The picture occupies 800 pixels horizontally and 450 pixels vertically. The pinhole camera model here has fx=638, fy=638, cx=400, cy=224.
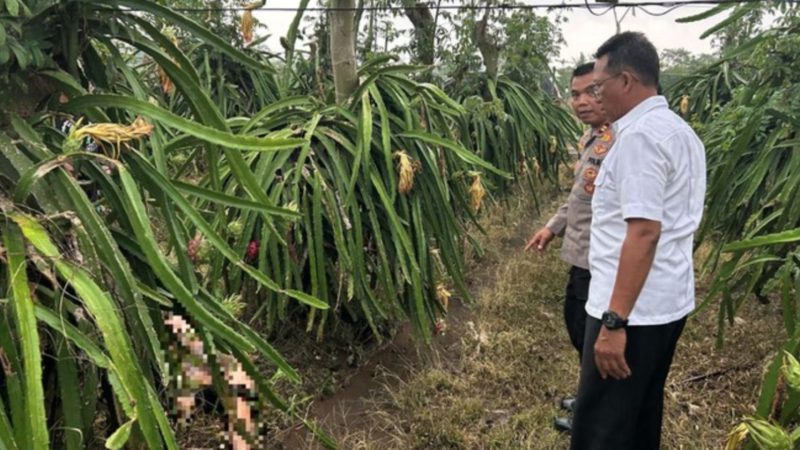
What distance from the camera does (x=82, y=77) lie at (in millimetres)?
1218

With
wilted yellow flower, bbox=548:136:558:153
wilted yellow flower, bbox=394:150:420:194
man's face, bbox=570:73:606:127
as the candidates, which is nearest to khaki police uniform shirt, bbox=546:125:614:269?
man's face, bbox=570:73:606:127

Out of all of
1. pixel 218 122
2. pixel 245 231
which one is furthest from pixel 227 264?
pixel 218 122

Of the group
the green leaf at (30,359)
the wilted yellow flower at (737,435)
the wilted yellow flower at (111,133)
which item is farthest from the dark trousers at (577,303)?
the green leaf at (30,359)

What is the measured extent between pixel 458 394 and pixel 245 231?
109 centimetres

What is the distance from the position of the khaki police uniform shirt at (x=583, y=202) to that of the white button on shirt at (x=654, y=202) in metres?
0.48

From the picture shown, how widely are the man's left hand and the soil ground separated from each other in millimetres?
659

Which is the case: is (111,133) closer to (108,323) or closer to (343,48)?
(108,323)

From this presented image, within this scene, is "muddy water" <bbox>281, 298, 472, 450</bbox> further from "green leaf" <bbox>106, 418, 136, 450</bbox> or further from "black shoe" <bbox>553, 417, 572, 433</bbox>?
"green leaf" <bbox>106, 418, 136, 450</bbox>

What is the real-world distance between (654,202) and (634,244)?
0.36 feet

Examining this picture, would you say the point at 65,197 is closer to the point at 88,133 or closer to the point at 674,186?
the point at 88,133

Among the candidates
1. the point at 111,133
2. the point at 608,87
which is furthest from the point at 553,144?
the point at 111,133

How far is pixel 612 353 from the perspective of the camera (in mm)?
1596

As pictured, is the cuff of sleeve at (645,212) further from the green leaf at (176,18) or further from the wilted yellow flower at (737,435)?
the green leaf at (176,18)

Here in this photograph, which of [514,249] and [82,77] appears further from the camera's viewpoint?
[514,249]
